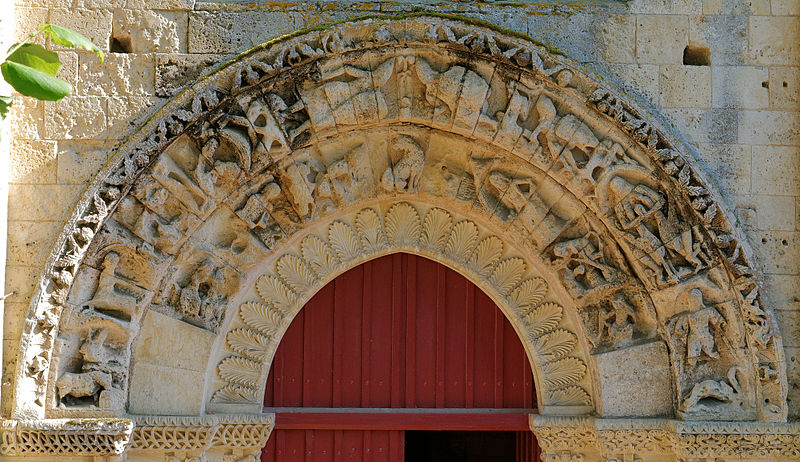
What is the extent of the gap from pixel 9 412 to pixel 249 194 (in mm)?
1807

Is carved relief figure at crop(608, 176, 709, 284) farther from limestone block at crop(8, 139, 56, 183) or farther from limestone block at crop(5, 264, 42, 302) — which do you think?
limestone block at crop(5, 264, 42, 302)

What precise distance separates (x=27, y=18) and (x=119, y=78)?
2.15 feet

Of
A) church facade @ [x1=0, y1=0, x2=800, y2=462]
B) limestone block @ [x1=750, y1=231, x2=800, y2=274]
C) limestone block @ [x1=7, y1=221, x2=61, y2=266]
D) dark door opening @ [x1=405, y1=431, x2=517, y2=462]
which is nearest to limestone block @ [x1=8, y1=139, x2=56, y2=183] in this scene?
church facade @ [x1=0, y1=0, x2=800, y2=462]

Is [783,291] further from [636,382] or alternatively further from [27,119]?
[27,119]

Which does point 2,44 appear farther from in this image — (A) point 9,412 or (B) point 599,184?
(B) point 599,184

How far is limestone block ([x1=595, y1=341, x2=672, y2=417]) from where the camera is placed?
5449mm

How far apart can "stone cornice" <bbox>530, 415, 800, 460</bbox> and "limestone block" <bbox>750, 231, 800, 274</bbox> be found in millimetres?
893

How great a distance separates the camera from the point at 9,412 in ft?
16.9

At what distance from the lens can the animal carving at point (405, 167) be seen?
549cm

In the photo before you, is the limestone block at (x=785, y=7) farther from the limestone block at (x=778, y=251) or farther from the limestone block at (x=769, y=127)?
the limestone block at (x=778, y=251)

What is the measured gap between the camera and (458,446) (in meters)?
9.80

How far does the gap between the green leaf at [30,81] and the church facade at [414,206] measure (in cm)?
231

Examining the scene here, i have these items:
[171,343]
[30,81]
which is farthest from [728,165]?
[30,81]

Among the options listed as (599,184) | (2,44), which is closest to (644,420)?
(599,184)
